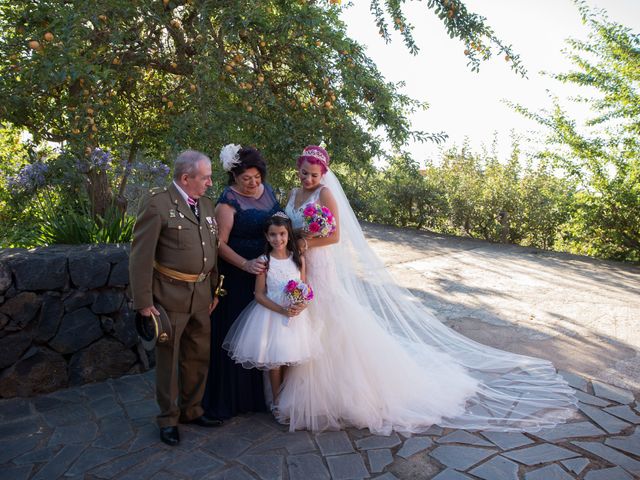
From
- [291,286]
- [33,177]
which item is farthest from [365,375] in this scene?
[33,177]

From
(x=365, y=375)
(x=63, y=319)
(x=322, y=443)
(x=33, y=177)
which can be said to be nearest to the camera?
(x=322, y=443)

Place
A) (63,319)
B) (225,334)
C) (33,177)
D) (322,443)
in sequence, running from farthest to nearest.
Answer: (33,177) → (63,319) → (225,334) → (322,443)

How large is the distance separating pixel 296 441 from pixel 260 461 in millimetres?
325

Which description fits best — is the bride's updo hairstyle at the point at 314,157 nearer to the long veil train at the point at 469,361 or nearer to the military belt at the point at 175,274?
the long veil train at the point at 469,361

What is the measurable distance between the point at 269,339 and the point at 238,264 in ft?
1.95

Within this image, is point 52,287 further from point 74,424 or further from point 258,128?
point 258,128

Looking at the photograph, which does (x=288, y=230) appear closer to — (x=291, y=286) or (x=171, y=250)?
(x=291, y=286)

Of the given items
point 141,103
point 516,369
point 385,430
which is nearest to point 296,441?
point 385,430

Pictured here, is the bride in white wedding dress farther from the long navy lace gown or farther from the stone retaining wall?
the stone retaining wall

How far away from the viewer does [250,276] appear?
390 centimetres

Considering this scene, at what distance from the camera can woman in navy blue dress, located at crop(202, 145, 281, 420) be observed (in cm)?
369

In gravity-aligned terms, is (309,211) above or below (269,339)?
above

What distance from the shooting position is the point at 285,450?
3377 mm

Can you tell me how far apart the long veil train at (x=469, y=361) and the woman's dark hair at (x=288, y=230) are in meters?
0.36
